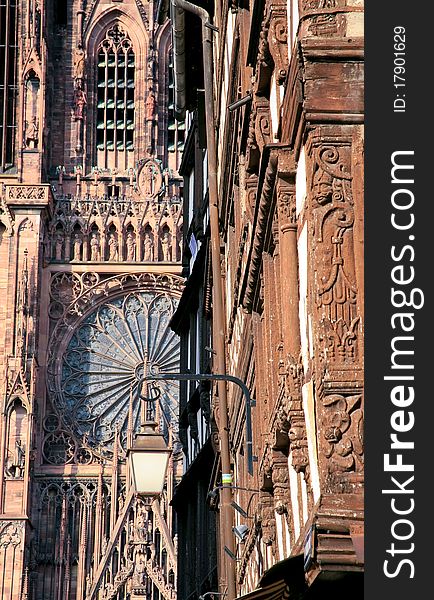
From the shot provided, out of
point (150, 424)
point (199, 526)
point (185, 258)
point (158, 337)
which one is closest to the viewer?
point (150, 424)

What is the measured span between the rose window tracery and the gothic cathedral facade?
0.05 metres

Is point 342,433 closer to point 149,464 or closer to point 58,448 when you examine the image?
point 149,464

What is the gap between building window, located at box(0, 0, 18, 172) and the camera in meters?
57.2

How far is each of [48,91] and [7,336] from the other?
10.2 meters

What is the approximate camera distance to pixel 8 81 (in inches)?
2297

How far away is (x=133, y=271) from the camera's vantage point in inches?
2210

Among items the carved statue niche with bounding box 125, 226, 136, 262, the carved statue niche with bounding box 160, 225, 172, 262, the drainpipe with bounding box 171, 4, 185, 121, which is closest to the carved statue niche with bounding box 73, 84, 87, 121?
the carved statue niche with bounding box 125, 226, 136, 262

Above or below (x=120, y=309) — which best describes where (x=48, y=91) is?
above

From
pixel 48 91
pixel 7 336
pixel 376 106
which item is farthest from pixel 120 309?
pixel 376 106

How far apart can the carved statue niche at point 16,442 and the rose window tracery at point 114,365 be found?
209 centimetres

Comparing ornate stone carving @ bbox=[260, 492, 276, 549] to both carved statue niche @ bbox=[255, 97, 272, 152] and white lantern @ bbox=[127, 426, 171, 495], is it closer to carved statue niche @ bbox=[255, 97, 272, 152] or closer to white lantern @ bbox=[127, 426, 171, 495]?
white lantern @ bbox=[127, 426, 171, 495]

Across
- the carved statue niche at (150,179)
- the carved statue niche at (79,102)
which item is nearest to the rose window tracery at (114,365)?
the carved statue niche at (150,179)

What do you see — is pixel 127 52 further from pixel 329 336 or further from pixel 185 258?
pixel 329 336

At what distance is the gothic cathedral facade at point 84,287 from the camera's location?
52.1 metres
